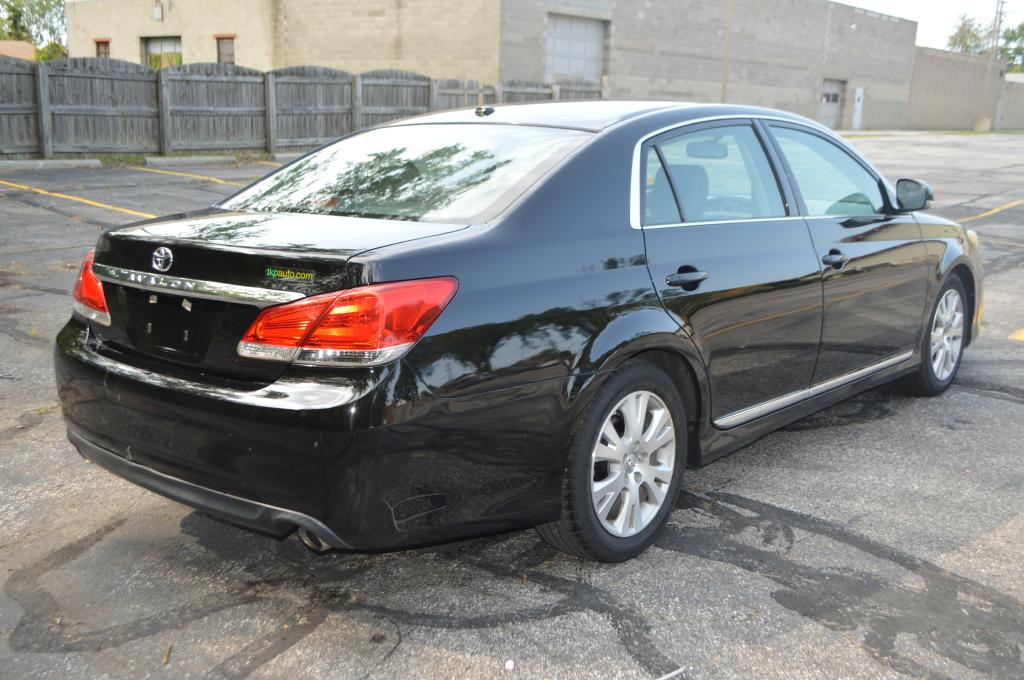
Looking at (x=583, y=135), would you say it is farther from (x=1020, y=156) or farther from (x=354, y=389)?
(x=1020, y=156)

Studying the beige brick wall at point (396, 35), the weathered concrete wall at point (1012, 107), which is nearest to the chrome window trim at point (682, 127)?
the beige brick wall at point (396, 35)

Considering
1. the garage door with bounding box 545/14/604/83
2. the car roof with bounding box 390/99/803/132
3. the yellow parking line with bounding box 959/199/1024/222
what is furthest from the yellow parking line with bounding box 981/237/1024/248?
Answer: the garage door with bounding box 545/14/604/83

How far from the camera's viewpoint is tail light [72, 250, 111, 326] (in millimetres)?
3381

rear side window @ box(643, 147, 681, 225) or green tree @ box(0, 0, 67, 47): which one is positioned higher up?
green tree @ box(0, 0, 67, 47)

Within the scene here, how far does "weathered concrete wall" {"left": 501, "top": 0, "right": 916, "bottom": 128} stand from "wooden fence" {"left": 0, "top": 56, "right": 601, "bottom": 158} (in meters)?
6.21

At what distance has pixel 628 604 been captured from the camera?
3.25 metres

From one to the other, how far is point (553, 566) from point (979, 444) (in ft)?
8.69

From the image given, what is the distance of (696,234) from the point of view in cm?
380

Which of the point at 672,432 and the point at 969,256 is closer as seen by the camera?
the point at 672,432

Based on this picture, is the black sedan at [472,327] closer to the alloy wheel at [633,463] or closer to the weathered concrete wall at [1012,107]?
the alloy wheel at [633,463]

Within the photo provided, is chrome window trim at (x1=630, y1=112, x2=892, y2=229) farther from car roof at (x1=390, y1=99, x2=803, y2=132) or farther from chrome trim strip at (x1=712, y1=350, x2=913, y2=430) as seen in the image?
chrome trim strip at (x1=712, y1=350, x2=913, y2=430)

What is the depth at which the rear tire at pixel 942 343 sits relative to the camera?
5.49m

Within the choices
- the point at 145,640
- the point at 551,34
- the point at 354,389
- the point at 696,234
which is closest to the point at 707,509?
the point at 696,234

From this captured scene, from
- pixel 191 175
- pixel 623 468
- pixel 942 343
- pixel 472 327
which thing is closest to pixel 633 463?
pixel 623 468
